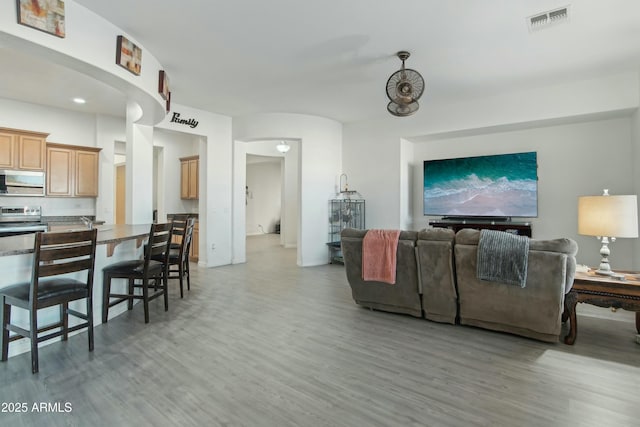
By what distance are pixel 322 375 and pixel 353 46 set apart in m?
3.29

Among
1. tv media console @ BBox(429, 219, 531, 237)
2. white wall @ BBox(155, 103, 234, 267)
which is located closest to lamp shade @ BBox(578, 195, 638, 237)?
tv media console @ BBox(429, 219, 531, 237)

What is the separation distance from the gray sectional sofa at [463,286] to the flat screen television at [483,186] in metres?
2.96

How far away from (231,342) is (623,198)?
3.61 metres

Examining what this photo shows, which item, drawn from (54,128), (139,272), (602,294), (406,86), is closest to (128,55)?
(139,272)

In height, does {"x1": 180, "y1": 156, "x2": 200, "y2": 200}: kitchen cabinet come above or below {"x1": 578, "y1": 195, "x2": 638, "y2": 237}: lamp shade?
above

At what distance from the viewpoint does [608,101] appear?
14.6 feet

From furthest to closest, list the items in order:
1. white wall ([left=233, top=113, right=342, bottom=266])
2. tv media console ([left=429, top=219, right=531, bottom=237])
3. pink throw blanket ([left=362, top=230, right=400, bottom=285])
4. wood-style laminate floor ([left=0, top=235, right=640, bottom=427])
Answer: white wall ([left=233, top=113, right=342, bottom=266]) → tv media console ([left=429, top=219, right=531, bottom=237]) → pink throw blanket ([left=362, top=230, right=400, bottom=285]) → wood-style laminate floor ([left=0, top=235, right=640, bottom=427])

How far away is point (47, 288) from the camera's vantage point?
8.04ft

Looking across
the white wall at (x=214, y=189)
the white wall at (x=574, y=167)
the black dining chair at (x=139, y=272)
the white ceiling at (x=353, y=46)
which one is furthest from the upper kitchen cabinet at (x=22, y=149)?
the white wall at (x=574, y=167)

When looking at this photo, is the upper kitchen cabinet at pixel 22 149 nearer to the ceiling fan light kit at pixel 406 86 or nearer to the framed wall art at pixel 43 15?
the framed wall art at pixel 43 15

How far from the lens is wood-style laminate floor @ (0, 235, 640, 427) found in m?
1.87

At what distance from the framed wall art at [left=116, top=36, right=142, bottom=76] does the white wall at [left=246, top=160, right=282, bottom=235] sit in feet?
28.4

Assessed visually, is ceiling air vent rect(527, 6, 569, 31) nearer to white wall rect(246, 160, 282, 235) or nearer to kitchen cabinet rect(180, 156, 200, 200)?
kitchen cabinet rect(180, 156, 200, 200)

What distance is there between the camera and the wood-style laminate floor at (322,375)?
187 centimetres
